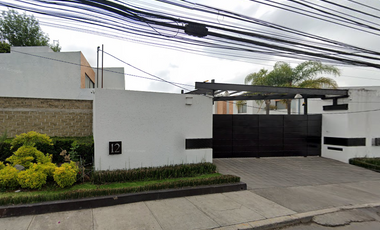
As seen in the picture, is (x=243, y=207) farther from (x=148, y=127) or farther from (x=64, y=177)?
(x=64, y=177)

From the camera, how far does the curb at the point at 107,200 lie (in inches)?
153

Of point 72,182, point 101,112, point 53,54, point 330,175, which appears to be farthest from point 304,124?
point 53,54

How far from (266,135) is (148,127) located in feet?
20.0

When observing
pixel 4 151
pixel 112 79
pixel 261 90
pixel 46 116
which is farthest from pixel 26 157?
pixel 112 79

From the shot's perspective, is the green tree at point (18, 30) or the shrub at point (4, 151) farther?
the green tree at point (18, 30)

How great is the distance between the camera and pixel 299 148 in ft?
34.1

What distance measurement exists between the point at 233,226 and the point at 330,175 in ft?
18.6

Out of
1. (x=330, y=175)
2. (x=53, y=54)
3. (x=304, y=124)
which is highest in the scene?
(x=53, y=54)

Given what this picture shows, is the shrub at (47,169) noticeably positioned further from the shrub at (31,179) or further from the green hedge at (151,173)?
Result: the green hedge at (151,173)

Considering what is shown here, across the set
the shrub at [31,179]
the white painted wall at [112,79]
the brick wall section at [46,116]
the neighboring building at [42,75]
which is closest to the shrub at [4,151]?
the brick wall section at [46,116]

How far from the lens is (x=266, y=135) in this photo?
10.0 metres

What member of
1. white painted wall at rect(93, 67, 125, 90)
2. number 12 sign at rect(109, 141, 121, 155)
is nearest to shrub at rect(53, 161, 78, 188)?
number 12 sign at rect(109, 141, 121, 155)

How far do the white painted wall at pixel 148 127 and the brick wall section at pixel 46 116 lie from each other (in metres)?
4.27

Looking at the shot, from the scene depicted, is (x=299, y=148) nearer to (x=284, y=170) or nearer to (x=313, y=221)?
(x=284, y=170)
